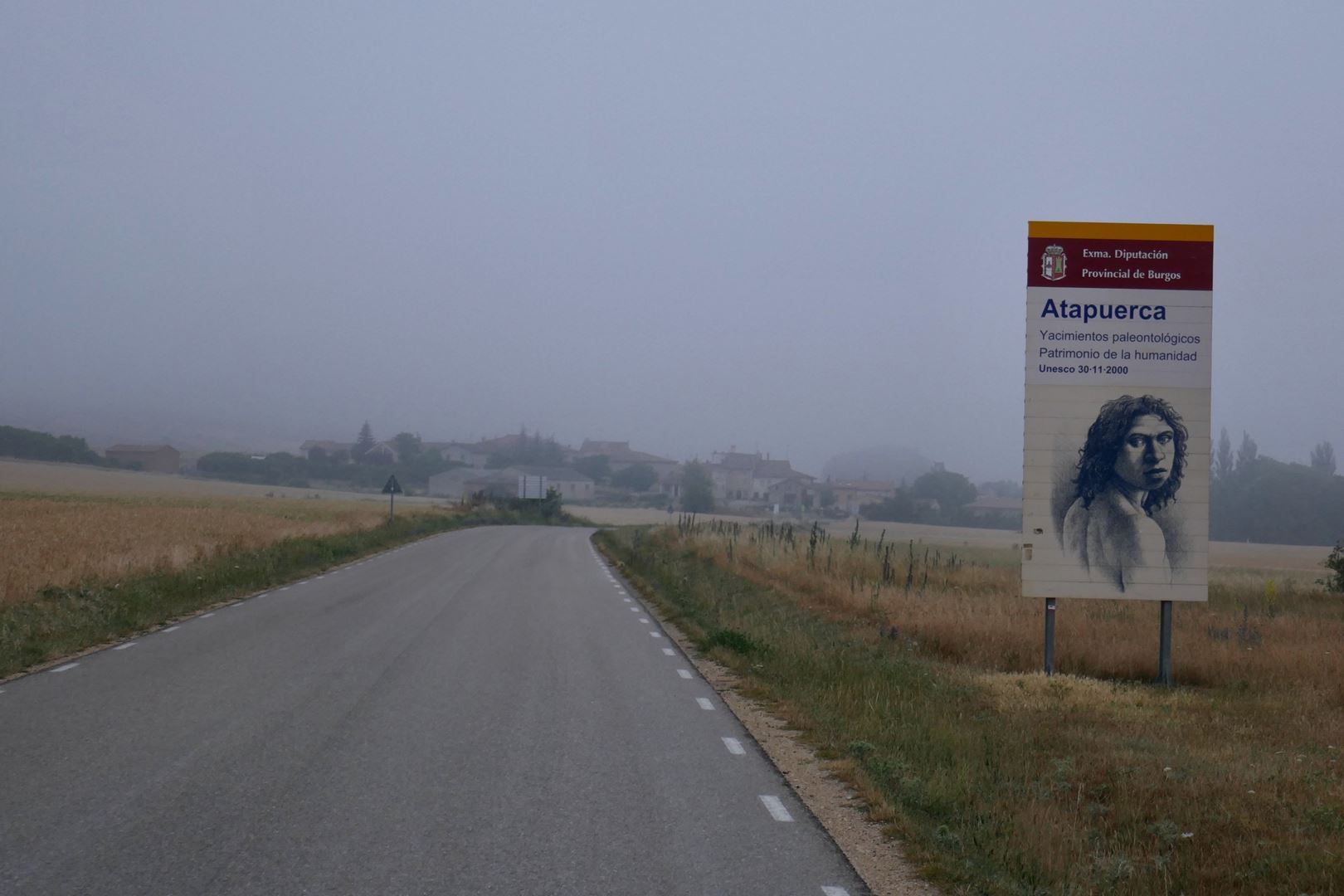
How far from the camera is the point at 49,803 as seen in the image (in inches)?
283

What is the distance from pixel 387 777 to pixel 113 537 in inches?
1001

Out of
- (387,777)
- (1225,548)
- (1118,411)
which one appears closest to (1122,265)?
(1118,411)

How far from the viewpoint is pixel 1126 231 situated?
14.2 m

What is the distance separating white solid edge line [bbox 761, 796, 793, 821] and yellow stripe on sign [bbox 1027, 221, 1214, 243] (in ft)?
28.5

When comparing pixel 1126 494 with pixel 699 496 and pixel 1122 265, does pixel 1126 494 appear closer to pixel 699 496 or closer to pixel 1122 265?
pixel 1122 265

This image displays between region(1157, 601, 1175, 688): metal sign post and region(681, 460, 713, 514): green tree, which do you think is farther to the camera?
region(681, 460, 713, 514): green tree

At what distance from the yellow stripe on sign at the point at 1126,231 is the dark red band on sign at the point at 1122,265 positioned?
0.16 ft

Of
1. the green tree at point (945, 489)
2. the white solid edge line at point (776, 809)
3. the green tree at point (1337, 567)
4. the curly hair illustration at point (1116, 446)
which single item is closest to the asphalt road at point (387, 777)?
the white solid edge line at point (776, 809)

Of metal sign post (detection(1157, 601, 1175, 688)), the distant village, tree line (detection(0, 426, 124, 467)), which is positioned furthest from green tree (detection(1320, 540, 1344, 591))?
tree line (detection(0, 426, 124, 467))

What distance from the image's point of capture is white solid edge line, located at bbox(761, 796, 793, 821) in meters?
7.53

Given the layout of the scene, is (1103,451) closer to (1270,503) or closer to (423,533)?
(423,533)

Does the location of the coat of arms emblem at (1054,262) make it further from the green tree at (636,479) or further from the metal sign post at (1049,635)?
the green tree at (636,479)

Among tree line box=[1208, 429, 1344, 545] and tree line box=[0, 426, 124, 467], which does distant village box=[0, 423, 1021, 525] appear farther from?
tree line box=[1208, 429, 1344, 545]

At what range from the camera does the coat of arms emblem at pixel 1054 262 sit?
14.2 metres
